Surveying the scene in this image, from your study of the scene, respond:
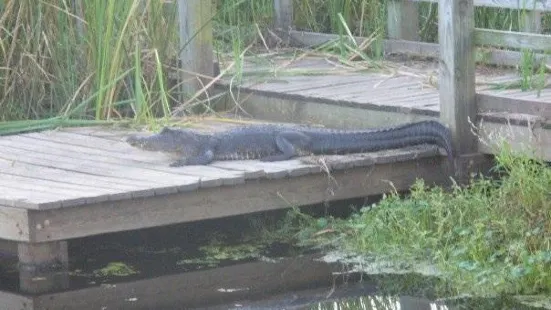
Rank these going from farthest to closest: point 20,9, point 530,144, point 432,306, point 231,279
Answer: point 20,9
point 530,144
point 231,279
point 432,306

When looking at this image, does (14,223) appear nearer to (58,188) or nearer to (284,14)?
(58,188)

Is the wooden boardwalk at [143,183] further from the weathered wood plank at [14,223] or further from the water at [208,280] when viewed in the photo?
the water at [208,280]

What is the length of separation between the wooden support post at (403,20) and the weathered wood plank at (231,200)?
8.21ft

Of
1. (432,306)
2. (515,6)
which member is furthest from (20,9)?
(432,306)

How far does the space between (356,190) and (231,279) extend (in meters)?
1.10

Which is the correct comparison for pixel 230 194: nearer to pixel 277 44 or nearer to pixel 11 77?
pixel 11 77

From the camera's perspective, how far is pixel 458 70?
7.98 meters

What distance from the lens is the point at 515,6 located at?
30.7 ft

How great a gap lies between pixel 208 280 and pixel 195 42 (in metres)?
2.58

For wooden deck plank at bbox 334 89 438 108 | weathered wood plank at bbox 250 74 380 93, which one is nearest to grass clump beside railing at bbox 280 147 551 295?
wooden deck plank at bbox 334 89 438 108

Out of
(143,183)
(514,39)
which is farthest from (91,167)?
(514,39)

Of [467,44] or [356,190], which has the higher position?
[467,44]

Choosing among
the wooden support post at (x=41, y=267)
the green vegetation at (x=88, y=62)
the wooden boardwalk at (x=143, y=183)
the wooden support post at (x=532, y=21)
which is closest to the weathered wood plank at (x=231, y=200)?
the wooden boardwalk at (x=143, y=183)

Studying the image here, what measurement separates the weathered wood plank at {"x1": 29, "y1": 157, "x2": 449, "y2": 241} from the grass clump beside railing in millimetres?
208
